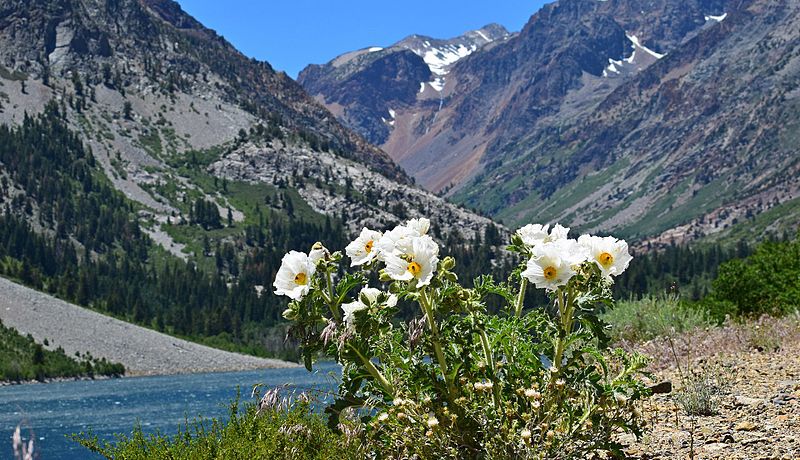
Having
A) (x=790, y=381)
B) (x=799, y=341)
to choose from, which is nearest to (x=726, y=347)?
(x=799, y=341)

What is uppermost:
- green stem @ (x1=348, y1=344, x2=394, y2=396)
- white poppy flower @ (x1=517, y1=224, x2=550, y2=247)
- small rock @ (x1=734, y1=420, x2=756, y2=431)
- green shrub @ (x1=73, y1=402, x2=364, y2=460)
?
white poppy flower @ (x1=517, y1=224, x2=550, y2=247)

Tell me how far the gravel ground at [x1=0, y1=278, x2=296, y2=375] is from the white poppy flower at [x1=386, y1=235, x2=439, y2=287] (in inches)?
6108

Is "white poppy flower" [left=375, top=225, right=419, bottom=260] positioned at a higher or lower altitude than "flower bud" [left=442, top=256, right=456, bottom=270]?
higher

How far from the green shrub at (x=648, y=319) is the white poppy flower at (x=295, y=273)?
2074 centimetres

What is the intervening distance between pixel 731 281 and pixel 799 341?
2062cm

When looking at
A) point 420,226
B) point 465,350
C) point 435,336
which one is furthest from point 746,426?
point 420,226

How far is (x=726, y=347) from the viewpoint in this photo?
67.6 ft

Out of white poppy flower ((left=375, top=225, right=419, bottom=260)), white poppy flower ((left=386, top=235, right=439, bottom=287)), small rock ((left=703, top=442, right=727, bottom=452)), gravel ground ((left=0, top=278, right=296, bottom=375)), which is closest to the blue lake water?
small rock ((left=703, top=442, right=727, bottom=452))

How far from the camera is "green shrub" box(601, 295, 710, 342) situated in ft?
90.2

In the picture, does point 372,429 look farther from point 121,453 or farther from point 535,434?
point 121,453

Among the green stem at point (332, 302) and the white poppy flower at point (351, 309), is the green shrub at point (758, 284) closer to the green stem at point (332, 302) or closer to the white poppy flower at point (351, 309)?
the green stem at point (332, 302)

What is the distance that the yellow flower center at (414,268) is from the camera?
23.8ft

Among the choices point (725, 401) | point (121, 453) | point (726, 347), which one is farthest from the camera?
point (726, 347)

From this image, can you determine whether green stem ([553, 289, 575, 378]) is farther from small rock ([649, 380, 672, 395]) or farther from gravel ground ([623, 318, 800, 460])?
small rock ([649, 380, 672, 395])
